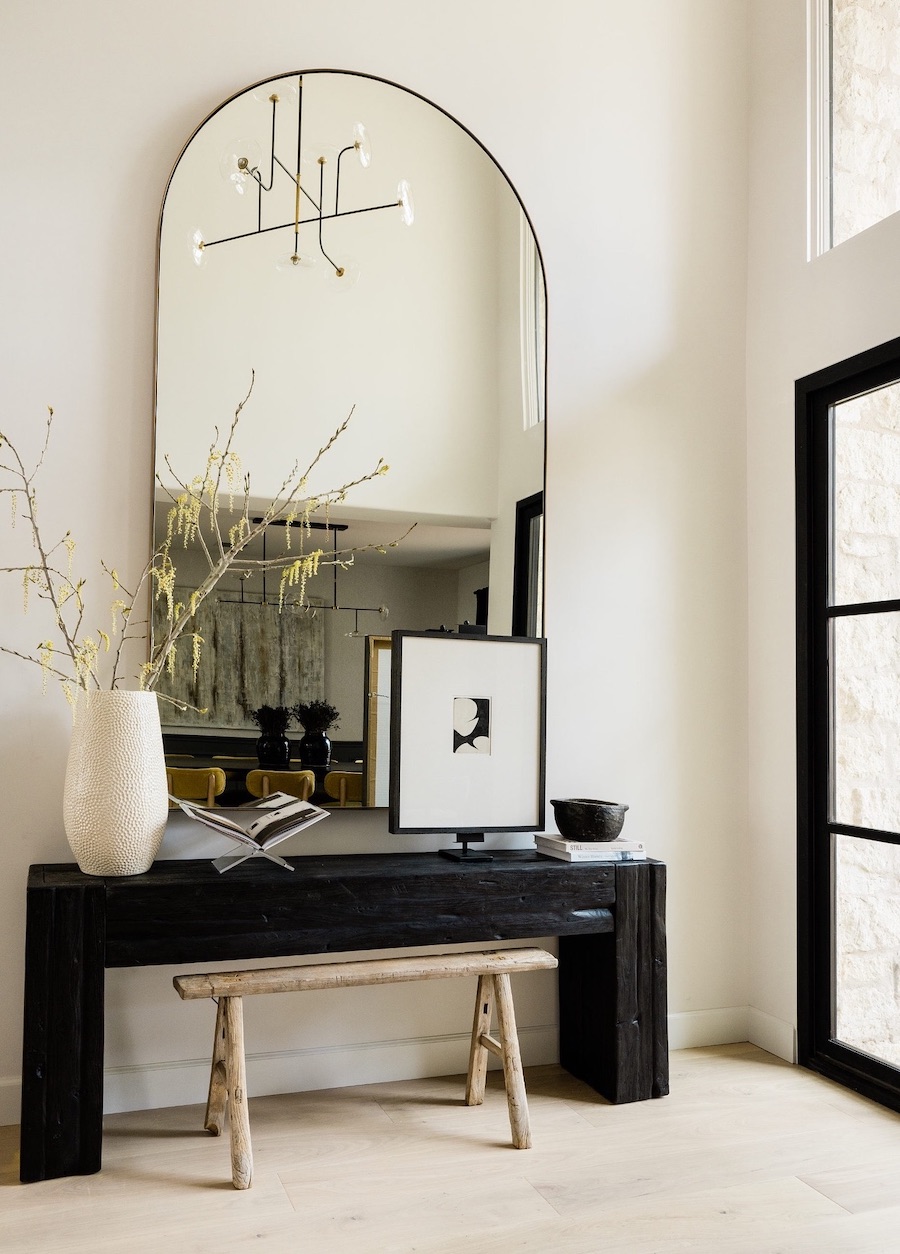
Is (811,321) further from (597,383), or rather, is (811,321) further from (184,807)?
(184,807)

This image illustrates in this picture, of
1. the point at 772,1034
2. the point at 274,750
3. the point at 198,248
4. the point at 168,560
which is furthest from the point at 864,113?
the point at 772,1034

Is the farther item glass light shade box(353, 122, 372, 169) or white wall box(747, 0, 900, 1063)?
white wall box(747, 0, 900, 1063)

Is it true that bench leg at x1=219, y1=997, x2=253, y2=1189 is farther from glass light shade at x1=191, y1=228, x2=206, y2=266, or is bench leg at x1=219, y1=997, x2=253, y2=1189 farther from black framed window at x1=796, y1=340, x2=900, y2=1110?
glass light shade at x1=191, y1=228, x2=206, y2=266

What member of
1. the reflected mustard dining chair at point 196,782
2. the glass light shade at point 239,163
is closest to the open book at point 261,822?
the reflected mustard dining chair at point 196,782

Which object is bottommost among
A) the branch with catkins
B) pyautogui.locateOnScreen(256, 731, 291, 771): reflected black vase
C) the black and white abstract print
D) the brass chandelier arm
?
pyautogui.locateOnScreen(256, 731, 291, 771): reflected black vase

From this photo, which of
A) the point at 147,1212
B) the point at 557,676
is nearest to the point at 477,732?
the point at 557,676

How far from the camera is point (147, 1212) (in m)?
2.18

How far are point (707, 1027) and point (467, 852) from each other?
112 cm

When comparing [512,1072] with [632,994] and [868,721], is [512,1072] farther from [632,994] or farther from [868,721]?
[868,721]

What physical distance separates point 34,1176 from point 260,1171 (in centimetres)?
50

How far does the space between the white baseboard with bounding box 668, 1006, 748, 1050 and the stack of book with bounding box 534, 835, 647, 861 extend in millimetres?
716

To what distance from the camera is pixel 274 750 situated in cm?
284

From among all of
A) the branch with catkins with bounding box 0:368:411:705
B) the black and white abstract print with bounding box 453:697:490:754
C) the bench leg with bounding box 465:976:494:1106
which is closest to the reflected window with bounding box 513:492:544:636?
the black and white abstract print with bounding box 453:697:490:754

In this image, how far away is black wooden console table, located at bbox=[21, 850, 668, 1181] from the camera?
2.29 metres
